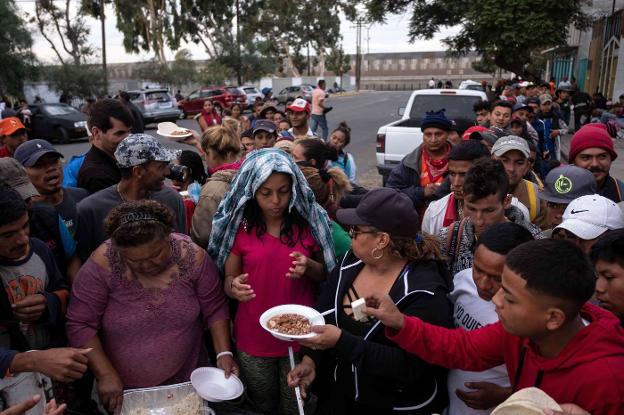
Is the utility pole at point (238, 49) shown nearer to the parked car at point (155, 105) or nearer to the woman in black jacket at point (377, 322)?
the parked car at point (155, 105)

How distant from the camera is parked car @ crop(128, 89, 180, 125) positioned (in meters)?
24.3

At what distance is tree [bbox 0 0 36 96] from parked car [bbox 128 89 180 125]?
22.2ft

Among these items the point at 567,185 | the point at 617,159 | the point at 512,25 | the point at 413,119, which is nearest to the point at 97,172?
the point at 567,185

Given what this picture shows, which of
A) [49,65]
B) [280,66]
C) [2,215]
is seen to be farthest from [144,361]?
[280,66]

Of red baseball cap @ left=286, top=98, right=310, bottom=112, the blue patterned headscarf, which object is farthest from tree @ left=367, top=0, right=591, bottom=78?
the blue patterned headscarf

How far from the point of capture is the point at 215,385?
93.7 inches

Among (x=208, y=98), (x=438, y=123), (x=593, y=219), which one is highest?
(x=438, y=123)

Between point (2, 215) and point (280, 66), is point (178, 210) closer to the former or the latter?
point (2, 215)

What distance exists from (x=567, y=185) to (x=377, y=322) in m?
1.84

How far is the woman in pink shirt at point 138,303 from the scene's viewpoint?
232 cm

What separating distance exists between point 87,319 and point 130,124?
1936 mm

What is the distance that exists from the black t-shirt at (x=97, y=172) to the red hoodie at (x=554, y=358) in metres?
2.56

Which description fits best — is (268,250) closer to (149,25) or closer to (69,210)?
(69,210)

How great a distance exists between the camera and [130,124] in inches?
151
